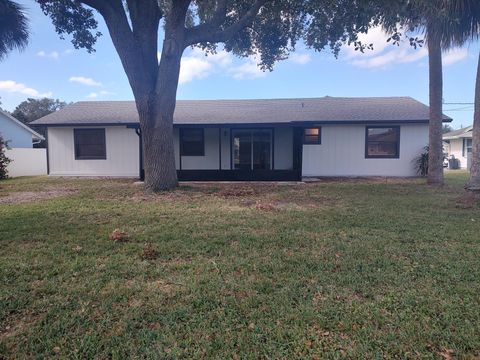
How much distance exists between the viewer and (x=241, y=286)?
10.3 feet

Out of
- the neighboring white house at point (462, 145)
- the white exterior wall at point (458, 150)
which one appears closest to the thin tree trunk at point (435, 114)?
the neighboring white house at point (462, 145)

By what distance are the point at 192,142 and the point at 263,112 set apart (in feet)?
12.1

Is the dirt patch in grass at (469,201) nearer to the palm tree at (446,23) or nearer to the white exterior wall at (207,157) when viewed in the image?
the palm tree at (446,23)

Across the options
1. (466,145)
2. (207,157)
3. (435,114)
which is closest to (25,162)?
(207,157)

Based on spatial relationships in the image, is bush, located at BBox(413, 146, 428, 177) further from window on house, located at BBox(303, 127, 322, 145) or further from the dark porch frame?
the dark porch frame

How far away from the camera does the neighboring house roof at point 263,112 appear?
13727mm

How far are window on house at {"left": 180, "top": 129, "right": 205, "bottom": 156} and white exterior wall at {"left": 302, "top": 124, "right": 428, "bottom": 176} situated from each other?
191 inches

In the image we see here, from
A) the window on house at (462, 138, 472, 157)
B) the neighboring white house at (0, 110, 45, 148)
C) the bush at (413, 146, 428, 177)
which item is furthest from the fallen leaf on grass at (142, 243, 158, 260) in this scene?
the window on house at (462, 138, 472, 157)

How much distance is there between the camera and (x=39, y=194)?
30.5ft

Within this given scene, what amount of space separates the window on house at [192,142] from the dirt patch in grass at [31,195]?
222 inches

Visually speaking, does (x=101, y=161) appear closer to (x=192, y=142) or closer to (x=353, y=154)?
(x=192, y=142)

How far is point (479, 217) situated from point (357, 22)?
20.0 feet

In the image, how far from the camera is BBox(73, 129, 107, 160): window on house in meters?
14.9

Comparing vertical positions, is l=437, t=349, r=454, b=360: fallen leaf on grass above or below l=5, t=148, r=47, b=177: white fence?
below
